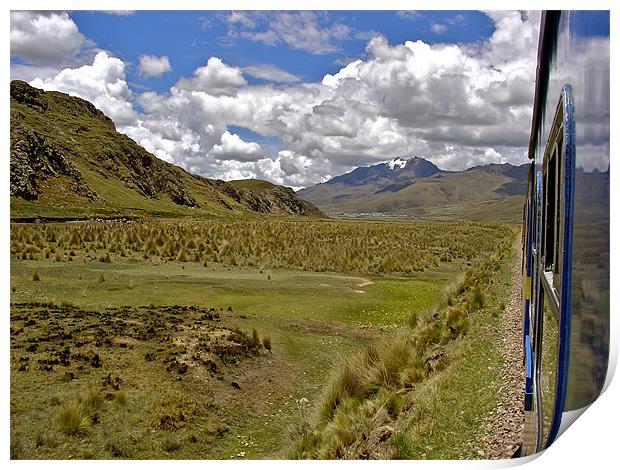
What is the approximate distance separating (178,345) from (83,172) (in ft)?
217

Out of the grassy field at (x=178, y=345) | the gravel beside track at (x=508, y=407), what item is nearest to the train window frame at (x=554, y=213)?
the gravel beside track at (x=508, y=407)

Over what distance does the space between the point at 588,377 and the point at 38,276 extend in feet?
52.2

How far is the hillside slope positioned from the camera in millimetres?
51906

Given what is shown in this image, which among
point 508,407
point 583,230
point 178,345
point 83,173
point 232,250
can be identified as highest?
point 83,173

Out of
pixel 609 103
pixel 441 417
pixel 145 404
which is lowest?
pixel 145 404

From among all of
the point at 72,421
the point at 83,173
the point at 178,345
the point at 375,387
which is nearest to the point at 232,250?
the point at 178,345

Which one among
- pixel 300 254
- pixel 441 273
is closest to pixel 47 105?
pixel 300 254

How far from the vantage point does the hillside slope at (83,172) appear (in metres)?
51.9

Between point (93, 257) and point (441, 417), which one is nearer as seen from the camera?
point (441, 417)

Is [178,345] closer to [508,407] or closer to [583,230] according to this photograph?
[508,407]

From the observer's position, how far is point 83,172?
69188 mm

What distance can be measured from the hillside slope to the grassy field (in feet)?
89.2

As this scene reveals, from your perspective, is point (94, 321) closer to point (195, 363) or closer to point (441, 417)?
point (195, 363)

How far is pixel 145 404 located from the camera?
279 inches
